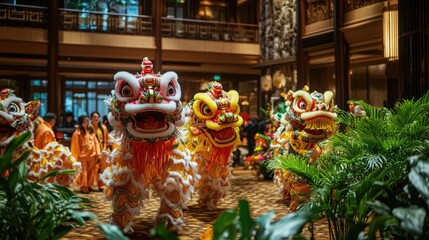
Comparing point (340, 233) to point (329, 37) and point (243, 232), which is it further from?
point (329, 37)

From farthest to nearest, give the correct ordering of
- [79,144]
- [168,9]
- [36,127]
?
1. [168,9]
2. [79,144]
3. [36,127]

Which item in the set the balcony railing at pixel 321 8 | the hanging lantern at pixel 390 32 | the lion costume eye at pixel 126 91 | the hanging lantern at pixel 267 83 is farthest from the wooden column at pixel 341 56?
the lion costume eye at pixel 126 91

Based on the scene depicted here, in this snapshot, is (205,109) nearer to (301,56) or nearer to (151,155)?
(151,155)

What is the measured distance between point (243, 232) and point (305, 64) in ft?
32.4

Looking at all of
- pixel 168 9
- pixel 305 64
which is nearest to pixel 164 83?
pixel 305 64

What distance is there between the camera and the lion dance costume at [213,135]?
5.93 meters

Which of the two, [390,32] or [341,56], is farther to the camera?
[341,56]

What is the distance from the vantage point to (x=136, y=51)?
47.5ft

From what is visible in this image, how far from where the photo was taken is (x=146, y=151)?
4.87m

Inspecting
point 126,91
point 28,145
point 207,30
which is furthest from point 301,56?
point 126,91

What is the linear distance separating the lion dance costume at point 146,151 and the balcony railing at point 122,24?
30.7 ft

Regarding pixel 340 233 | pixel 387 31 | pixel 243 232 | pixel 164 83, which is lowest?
pixel 340 233

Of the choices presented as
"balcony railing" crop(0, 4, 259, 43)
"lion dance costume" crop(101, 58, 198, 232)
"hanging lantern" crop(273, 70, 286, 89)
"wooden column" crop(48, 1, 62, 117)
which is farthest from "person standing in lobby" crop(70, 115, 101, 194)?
"hanging lantern" crop(273, 70, 286, 89)

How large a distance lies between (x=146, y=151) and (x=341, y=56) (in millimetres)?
6320
